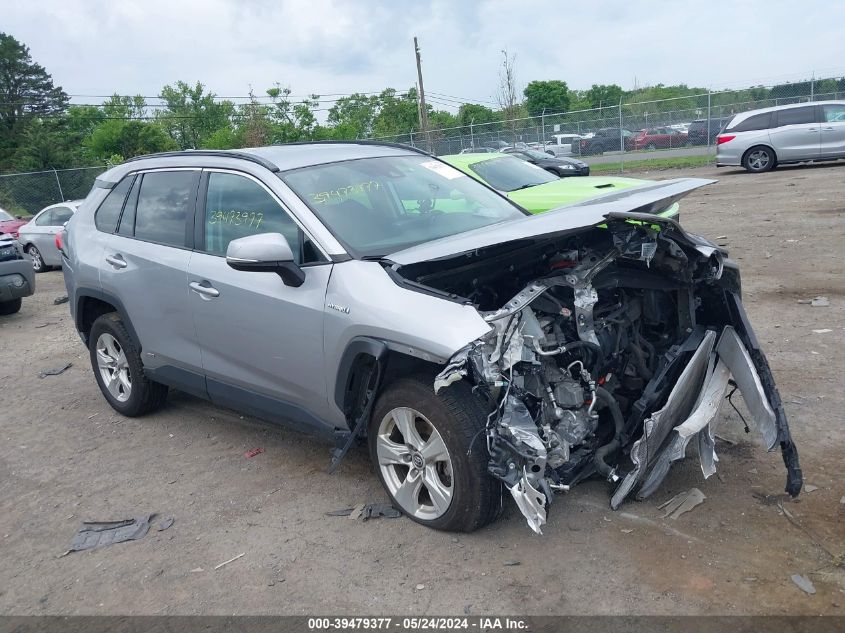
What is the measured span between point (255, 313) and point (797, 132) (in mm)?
18324

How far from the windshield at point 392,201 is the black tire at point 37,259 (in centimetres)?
1260

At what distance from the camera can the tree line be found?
3875 centimetres

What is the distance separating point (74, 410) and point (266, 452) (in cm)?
226

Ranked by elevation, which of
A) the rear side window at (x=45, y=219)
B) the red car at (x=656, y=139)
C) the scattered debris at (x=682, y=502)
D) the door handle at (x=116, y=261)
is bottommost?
the scattered debris at (x=682, y=502)

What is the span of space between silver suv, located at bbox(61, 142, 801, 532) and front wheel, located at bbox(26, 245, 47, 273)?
11.9 metres

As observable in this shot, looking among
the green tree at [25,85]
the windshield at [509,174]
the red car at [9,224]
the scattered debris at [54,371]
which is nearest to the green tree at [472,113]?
the green tree at [25,85]

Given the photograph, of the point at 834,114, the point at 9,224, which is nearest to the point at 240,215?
the point at 9,224

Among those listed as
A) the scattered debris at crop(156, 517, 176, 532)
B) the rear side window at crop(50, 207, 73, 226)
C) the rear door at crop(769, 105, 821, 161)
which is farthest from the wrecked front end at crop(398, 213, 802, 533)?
the rear door at crop(769, 105, 821, 161)

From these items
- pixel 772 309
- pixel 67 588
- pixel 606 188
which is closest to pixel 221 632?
pixel 67 588

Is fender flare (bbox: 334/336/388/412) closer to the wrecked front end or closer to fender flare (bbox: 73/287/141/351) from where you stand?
the wrecked front end

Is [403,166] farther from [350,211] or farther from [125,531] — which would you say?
[125,531]

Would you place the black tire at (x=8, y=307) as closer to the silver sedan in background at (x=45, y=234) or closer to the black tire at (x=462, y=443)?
the silver sedan in background at (x=45, y=234)

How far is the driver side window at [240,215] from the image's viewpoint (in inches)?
166

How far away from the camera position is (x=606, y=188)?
30.0ft
